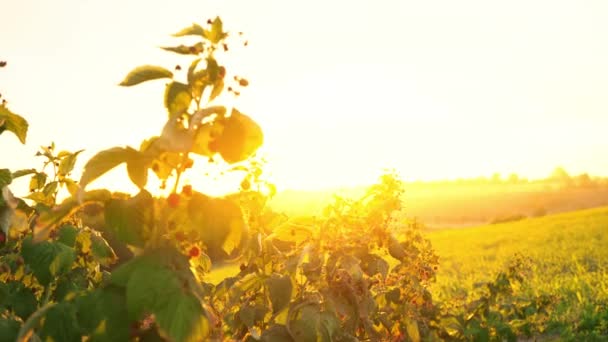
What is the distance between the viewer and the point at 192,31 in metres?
1.82

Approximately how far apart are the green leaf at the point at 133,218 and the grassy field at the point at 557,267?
6.43m

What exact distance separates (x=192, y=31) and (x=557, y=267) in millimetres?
20645

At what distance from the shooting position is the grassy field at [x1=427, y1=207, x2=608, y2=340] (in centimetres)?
1133

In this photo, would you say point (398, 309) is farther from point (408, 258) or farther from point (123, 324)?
point (123, 324)

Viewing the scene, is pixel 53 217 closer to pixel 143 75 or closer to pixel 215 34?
pixel 143 75

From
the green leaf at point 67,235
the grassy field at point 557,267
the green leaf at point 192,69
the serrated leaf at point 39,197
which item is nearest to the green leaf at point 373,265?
the green leaf at point 67,235

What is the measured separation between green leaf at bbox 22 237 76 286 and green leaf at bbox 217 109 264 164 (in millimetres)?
1353

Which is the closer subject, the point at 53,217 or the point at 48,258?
Answer: the point at 53,217

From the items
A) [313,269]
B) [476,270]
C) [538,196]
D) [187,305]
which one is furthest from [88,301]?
[538,196]

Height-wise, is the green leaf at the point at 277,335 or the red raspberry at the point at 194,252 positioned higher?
the red raspberry at the point at 194,252

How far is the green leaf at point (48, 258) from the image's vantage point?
271 cm

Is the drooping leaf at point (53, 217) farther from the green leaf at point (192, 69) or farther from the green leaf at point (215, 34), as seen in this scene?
the green leaf at point (215, 34)

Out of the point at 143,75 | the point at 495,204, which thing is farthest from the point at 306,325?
the point at 495,204

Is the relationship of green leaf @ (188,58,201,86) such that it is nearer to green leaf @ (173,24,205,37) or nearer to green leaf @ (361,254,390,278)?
green leaf @ (173,24,205,37)
